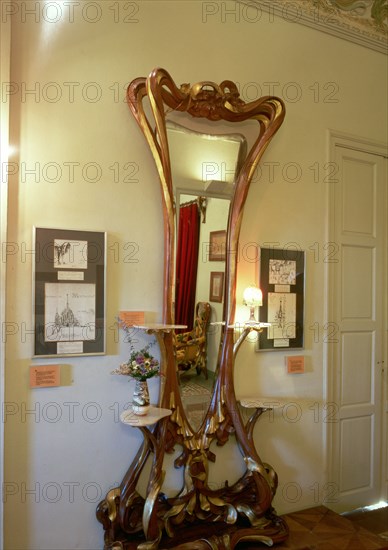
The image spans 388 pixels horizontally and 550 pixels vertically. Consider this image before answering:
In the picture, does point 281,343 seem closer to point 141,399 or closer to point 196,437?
point 196,437

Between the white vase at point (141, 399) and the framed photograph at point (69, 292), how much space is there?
10.6 inches

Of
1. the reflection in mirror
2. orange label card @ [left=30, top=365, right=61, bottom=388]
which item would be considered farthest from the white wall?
the reflection in mirror

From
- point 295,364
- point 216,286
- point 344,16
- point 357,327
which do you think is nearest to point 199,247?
point 216,286

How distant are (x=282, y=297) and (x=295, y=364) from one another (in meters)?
0.44

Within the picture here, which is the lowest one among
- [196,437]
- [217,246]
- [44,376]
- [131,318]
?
[196,437]

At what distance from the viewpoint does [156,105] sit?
2225mm

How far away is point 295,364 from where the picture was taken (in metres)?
2.80

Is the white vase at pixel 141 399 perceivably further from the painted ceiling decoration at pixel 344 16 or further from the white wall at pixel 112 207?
the painted ceiling decoration at pixel 344 16

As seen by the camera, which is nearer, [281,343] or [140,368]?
[140,368]

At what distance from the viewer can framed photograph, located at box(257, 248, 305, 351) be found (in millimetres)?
2705

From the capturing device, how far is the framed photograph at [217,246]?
248 cm

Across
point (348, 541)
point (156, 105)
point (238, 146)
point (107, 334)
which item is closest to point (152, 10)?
point (156, 105)

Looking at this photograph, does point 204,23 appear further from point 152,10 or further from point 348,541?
point 348,541

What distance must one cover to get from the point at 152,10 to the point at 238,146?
0.87 meters
